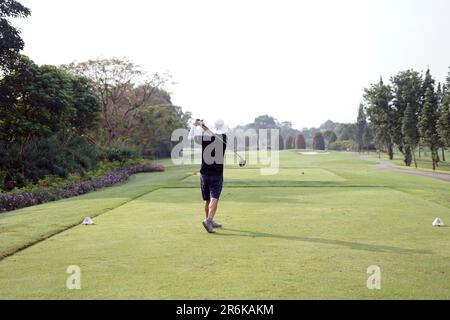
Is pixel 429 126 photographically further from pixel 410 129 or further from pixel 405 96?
pixel 405 96

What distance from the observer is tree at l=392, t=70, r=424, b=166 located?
59.0 metres

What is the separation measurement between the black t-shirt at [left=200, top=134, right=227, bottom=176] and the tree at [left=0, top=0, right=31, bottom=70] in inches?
763

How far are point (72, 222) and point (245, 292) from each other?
262 inches

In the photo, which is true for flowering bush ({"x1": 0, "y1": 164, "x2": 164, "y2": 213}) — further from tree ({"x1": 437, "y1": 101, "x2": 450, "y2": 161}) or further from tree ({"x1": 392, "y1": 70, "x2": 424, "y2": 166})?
tree ({"x1": 392, "y1": 70, "x2": 424, "y2": 166})

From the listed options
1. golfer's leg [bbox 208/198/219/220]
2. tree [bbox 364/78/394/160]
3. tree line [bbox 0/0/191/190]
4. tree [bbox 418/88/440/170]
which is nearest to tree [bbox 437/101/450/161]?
tree [bbox 418/88/440/170]

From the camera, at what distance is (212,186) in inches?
385

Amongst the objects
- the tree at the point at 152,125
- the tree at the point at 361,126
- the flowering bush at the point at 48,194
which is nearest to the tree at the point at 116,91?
the tree at the point at 152,125

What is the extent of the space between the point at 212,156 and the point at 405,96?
56181mm

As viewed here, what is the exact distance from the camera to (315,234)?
8695mm

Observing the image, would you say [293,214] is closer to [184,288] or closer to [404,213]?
[404,213]

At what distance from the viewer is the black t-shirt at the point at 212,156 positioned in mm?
9594

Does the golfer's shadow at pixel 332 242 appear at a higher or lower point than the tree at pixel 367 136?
lower

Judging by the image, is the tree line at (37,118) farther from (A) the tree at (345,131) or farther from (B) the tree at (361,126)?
(A) the tree at (345,131)
